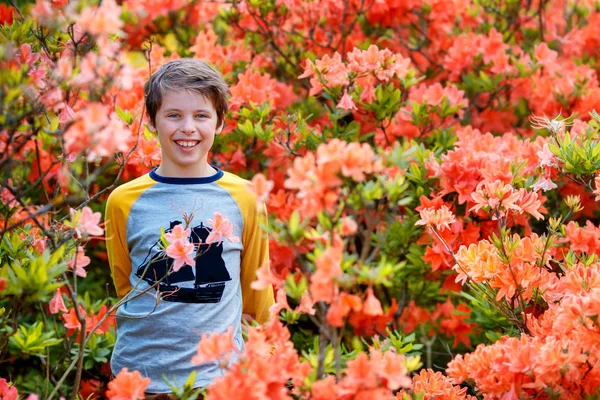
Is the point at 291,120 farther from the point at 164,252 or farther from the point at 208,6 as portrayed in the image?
the point at 208,6

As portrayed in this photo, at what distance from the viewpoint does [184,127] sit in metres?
2.41

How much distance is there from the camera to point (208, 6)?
4555 mm

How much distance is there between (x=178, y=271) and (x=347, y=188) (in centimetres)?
92

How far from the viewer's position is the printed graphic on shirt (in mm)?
2373

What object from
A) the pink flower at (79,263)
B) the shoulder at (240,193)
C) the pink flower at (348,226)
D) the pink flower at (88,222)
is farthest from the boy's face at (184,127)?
the pink flower at (348,226)

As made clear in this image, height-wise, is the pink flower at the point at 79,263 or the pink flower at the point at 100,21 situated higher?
the pink flower at the point at 100,21

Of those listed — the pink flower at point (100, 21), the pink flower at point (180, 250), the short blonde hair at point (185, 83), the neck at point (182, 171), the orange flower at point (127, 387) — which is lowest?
the orange flower at point (127, 387)

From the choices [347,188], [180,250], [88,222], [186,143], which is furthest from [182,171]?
[347,188]

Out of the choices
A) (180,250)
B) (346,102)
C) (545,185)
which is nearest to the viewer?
(180,250)

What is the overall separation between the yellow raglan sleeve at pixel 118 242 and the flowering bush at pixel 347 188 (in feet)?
0.41

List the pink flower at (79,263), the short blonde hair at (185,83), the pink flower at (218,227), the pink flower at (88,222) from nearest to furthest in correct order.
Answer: the pink flower at (88,222) → the pink flower at (79,263) → the pink flower at (218,227) → the short blonde hair at (185,83)

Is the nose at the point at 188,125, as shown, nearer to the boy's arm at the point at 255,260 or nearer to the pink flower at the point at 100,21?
the boy's arm at the point at 255,260

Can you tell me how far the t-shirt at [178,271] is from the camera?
2338mm

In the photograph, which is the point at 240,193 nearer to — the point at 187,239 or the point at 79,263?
the point at 187,239
